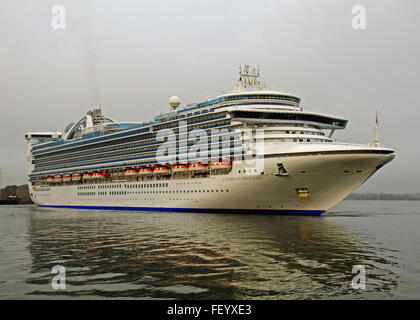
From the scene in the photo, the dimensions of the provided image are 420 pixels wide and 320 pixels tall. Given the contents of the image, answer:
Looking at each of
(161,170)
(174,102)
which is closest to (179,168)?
(161,170)

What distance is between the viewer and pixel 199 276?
13430 millimetres

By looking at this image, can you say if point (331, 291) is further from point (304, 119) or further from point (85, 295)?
point (304, 119)

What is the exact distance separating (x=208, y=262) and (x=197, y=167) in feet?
84.4

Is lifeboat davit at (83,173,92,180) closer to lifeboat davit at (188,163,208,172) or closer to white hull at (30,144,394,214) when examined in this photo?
white hull at (30,144,394,214)

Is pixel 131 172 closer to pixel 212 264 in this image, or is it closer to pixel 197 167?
pixel 197 167

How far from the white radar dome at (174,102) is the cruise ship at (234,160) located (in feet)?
0.47

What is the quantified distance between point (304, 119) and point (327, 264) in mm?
26746

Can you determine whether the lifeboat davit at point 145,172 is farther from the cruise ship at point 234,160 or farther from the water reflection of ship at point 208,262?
the water reflection of ship at point 208,262

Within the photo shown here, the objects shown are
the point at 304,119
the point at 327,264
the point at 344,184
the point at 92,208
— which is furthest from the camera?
the point at 92,208

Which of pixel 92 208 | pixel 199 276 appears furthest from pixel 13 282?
pixel 92 208

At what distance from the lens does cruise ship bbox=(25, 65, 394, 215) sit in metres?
33.7

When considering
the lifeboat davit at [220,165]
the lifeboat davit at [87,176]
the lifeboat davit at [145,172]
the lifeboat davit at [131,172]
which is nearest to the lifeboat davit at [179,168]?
the lifeboat davit at [220,165]

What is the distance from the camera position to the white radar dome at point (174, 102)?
5419 cm

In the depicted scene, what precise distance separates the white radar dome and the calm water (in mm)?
31449
